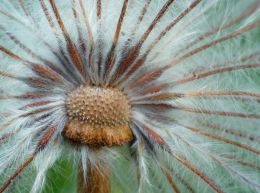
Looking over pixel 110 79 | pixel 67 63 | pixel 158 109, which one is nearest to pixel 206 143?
pixel 158 109

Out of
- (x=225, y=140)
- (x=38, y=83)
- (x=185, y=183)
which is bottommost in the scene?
(x=185, y=183)

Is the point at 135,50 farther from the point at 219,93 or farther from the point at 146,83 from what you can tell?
the point at 219,93

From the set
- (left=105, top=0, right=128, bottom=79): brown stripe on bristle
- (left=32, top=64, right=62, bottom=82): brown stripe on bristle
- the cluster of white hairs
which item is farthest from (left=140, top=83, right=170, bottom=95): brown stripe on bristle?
(left=32, top=64, right=62, bottom=82): brown stripe on bristle

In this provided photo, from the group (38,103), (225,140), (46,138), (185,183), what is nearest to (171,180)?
(185,183)

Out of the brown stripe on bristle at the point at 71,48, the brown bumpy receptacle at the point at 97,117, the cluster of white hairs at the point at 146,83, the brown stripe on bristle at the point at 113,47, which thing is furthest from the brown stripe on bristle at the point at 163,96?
the brown stripe on bristle at the point at 71,48

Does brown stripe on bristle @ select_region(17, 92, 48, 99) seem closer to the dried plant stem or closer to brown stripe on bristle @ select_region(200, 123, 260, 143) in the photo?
the dried plant stem

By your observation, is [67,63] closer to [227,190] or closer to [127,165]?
[127,165]
